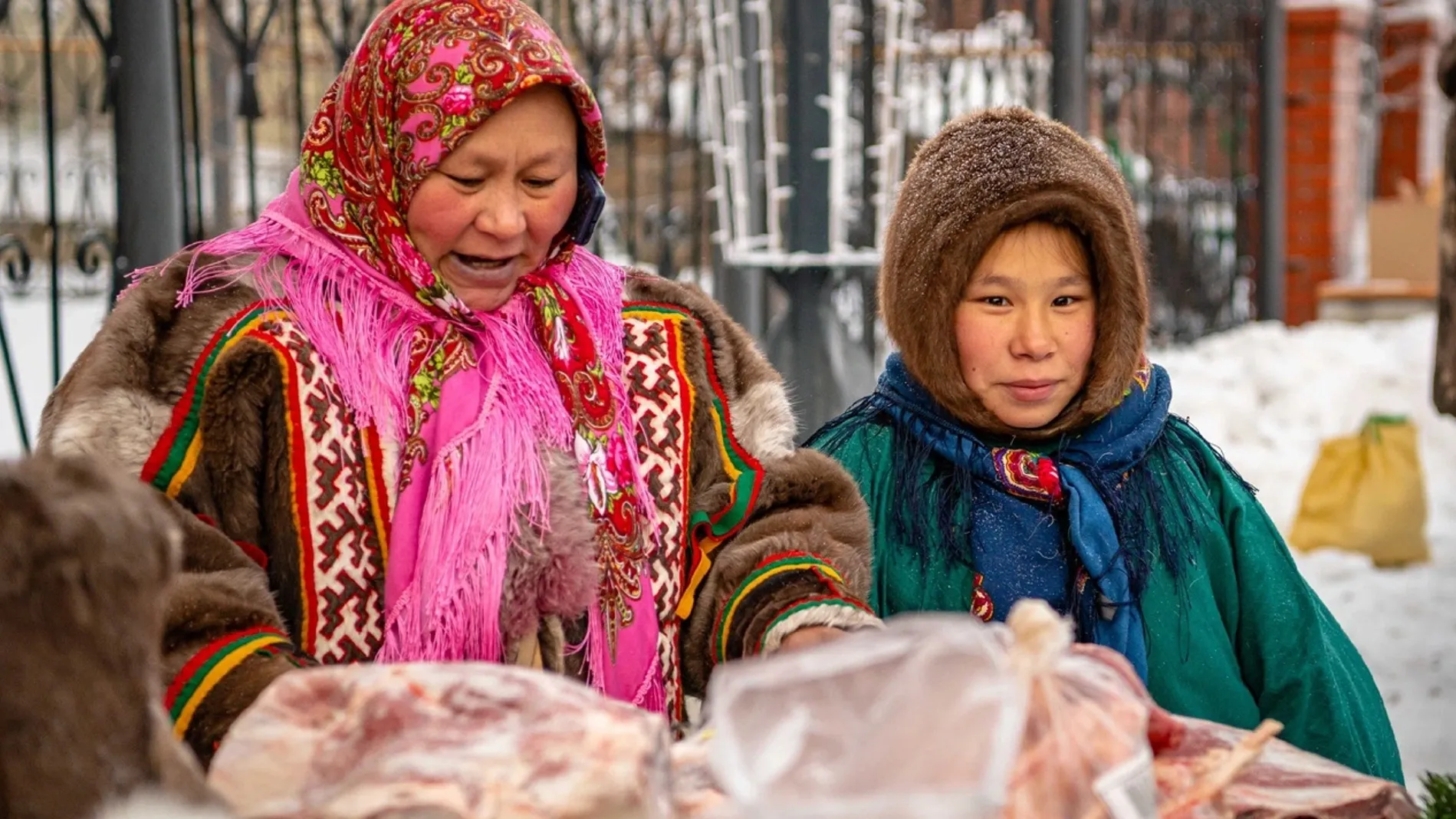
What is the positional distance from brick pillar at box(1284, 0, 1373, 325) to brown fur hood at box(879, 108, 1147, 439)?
Result: 8.63m

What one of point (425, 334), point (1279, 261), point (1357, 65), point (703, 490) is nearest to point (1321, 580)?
point (703, 490)

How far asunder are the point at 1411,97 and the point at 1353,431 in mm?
6360

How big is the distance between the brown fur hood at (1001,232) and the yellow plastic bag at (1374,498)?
334 cm

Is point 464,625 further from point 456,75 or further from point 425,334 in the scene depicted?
point 456,75

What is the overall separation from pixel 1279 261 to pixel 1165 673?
8413mm

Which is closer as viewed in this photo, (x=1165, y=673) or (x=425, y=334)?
(x=425, y=334)

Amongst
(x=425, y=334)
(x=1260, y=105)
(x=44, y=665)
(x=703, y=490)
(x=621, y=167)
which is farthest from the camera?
(x=1260, y=105)

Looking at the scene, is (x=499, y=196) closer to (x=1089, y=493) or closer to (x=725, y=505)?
(x=725, y=505)

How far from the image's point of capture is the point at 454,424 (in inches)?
73.3

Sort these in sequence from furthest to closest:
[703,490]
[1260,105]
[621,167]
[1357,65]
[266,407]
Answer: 1. [1357,65]
2. [1260,105]
3. [621,167]
4. [703,490]
5. [266,407]

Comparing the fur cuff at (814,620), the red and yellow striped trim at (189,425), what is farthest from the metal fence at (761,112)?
the fur cuff at (814,620)

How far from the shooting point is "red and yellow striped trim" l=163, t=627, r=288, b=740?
5.16 feet

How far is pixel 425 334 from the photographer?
1.91m

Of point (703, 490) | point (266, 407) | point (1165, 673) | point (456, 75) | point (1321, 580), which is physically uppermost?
point (456, 75)
